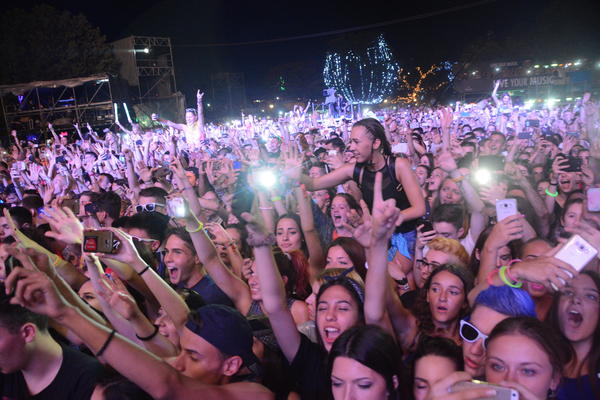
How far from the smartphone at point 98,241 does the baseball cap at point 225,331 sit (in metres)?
0.67

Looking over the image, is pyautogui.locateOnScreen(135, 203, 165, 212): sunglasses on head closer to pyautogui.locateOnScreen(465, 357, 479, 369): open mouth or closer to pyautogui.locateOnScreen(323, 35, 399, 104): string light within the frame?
pyautogui.locateOnScreen(465, 357, 479, 369): open mouth

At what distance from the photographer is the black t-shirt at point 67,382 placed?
226 cm

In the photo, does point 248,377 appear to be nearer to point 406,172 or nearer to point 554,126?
point 406,172

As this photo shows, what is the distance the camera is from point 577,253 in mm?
1949

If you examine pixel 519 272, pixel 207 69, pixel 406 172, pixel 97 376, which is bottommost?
pixel 97 376

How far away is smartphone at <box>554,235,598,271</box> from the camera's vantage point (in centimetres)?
193

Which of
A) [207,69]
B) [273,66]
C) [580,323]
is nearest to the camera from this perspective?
[580,323]

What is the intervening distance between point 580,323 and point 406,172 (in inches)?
A: 69.5

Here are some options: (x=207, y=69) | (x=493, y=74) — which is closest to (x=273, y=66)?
(x=207, y=69)

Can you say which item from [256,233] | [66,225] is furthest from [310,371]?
[66,225]

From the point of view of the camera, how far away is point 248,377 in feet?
7.04

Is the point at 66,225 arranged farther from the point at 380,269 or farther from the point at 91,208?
the point at 91,208

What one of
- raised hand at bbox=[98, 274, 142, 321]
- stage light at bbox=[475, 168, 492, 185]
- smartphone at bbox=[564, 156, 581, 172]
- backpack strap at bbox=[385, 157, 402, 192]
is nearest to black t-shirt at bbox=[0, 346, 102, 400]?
raised hand at bbox=[98, 274, 142, 321]

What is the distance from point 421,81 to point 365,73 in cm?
530
